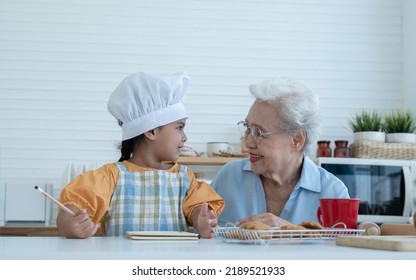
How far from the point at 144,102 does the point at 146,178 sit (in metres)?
0.28

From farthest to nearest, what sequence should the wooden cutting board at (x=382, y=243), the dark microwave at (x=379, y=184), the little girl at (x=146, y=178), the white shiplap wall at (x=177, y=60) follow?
the white shiplap wall at (x=177, y=60)
the dark microwave at (x=379, y=184)
the little girl at (x=146, y=178)
the wooden cutting board at (x=382, y=243)

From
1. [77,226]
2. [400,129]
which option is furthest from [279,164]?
[400,129]

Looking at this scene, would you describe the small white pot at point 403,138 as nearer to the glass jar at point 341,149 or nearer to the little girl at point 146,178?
the glass jar at point 341,149

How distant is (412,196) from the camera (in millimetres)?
4539

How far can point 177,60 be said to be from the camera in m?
5.16

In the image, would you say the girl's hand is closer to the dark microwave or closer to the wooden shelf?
the dark microwave

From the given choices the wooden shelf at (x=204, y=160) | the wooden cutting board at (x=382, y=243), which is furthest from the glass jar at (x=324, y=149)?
the wooden cutting board at (x=382, y=243)

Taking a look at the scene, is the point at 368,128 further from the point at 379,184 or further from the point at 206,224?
the point at 206,224

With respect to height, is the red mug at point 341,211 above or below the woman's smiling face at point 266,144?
below

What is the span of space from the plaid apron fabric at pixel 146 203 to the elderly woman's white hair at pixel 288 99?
1.78 feet

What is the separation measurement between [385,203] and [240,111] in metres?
1.29

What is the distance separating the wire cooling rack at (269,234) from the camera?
5.12 feet
